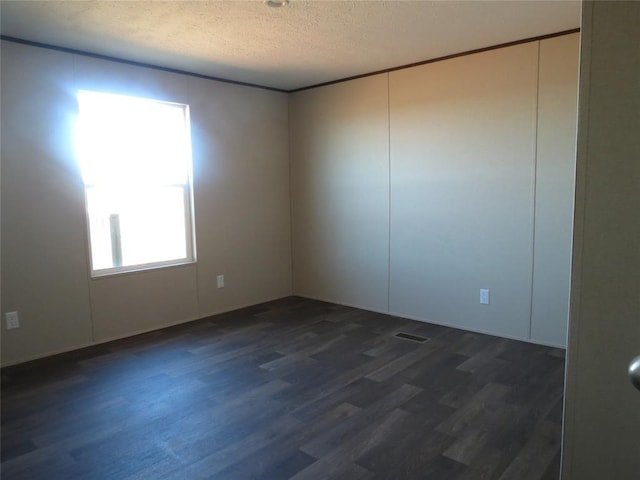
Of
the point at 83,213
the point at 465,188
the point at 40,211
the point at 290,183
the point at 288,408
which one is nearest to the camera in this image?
the point at 288,408

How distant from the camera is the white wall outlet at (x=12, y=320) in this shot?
3.42 metres

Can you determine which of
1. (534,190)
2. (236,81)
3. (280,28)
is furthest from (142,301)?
(534,190)

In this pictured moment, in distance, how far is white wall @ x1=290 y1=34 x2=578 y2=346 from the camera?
3.62 meters

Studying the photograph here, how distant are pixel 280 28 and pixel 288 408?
8.53 feet

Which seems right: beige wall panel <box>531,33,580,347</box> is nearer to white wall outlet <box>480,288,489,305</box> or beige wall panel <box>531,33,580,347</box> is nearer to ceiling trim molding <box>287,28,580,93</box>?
ceiling trim molding <box>287,28,580,93</box>

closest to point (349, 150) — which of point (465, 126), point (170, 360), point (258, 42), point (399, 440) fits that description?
point (465, 126)

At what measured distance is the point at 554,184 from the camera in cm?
359

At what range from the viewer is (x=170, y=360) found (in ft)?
11.7

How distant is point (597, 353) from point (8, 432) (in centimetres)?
300

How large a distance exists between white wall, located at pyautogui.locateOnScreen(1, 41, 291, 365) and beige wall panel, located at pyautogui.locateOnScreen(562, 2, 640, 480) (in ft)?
12.6

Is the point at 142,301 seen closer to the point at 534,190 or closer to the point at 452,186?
the point at 452,186

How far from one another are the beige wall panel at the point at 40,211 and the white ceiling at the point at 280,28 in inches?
13.0

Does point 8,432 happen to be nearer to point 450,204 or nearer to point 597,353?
point 597,353

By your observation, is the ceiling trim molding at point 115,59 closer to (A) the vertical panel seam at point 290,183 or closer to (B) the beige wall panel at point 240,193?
(B) the beige wall panel at point 240,193
